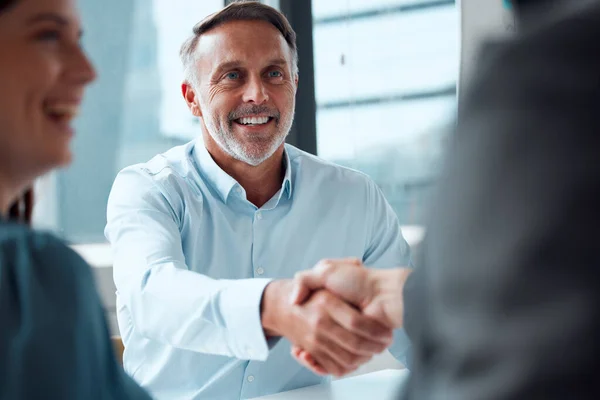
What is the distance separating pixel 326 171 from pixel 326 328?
1.01 meters

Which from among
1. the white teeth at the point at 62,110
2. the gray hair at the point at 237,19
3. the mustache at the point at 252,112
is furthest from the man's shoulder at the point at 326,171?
the white teeth at the point at 62,110

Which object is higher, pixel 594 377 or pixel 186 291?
pixel 594 377

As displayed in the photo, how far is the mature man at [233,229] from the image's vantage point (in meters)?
1.65

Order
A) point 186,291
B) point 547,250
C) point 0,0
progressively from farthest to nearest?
point 186,291 < point 0,0 < point 547,250

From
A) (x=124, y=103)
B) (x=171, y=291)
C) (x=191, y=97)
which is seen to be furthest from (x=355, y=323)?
(x=124, y=103)

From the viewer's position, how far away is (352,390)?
1724 millimetres

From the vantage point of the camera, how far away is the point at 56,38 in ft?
2.50

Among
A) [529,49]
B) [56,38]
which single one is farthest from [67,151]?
[529,49]

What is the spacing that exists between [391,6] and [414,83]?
0.41 metres

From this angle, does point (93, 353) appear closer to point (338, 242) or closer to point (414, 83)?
point (338, 242)

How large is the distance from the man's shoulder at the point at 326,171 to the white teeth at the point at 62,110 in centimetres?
169

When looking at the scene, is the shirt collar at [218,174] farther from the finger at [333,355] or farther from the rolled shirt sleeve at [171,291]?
the finger at [333,355]

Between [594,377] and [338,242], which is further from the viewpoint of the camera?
[338,242]

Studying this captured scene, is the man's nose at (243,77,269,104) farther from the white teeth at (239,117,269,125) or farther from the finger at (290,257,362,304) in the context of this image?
the finger at (290,257,362,304)
